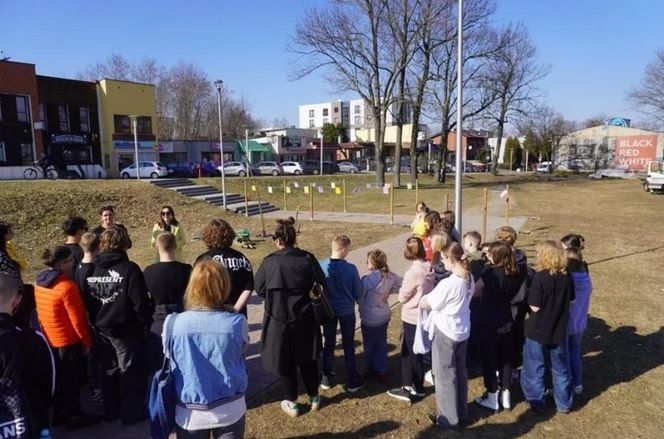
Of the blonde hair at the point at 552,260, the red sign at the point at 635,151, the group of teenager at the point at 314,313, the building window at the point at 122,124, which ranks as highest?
the building window at the point at 122,124

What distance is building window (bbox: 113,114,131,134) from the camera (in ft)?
140

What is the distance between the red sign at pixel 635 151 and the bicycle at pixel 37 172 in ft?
188

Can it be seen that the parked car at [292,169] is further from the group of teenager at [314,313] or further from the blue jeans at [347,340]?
the blue jeans at [347,340]

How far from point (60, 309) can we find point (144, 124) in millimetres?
44799

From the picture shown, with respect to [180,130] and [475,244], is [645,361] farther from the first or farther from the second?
[180,130]

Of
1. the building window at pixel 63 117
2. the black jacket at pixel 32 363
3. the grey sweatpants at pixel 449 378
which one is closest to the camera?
the black jacket at pixel 32 363

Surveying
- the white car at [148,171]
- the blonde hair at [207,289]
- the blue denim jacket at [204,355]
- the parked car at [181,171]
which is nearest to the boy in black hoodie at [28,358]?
the blue denim jacket at [204,355]

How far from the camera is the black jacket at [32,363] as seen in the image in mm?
2328

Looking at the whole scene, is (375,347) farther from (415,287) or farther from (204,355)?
(204,355)

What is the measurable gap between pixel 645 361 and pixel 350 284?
3.74 m

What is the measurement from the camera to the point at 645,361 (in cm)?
549

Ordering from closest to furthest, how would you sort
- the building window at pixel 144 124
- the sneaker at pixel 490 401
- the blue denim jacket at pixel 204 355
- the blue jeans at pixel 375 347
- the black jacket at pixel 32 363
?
1. the black jacket at pixel 32 363
2. the blue denim jacket at pixel 204 355
3. the sneaker at pixel 490 401
4. the blue jeans at pixel 375 347
5. the building window at pixel 144 124

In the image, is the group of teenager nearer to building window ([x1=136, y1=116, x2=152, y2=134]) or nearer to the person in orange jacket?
the person in orange jacket

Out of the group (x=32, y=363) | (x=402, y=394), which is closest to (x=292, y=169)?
(x=402, y=394)
